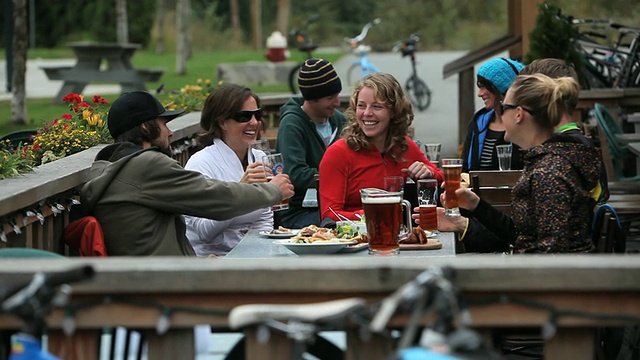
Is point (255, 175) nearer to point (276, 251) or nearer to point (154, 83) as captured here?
point (276, 251)

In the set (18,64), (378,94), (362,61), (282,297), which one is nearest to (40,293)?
(282,297)

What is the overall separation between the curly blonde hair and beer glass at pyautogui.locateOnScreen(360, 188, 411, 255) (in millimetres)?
1439

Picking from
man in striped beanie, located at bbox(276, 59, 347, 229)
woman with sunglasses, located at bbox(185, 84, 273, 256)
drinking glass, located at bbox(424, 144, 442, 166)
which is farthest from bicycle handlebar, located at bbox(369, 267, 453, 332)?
man in striped beanie, located at bbox(276, 59, 347, 229)

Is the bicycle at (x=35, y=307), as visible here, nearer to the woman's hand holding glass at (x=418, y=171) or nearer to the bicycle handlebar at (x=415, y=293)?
the bicycle handlebar at (x=415, y=293)

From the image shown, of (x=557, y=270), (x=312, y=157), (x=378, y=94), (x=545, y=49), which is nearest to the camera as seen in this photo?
(x=557, y=270)

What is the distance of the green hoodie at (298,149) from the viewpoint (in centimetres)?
745

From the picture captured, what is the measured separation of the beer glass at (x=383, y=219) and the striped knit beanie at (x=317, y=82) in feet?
9.55

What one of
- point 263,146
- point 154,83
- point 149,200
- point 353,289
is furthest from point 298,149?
point 154,83

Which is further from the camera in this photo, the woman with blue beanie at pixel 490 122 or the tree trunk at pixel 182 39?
the tree trunk at pixel 182 39

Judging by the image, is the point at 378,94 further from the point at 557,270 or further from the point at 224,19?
the point at 224,19

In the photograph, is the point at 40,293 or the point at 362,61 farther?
the point at 362,61

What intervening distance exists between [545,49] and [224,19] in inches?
1978

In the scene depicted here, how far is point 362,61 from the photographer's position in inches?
850

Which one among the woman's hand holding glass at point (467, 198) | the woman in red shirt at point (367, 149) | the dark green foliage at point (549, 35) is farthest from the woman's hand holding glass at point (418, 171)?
the dark green foliage at point (549, 35)
